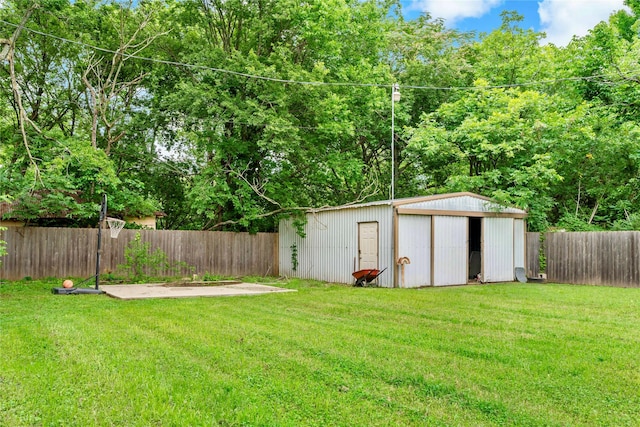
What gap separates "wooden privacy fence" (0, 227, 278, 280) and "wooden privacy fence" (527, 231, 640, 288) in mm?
8011

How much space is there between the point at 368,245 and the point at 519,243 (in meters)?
4.67

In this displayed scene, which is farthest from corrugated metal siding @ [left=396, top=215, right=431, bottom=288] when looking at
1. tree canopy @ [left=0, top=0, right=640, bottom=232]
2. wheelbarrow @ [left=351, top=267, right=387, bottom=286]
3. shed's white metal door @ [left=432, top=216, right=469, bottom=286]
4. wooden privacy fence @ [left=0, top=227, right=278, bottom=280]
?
wooden privacy fence @ [left=0, top=227, right=278, bottom=280]

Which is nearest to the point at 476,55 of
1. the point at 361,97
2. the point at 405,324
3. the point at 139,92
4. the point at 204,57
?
the point at 361,97

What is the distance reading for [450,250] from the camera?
1191 centimetres

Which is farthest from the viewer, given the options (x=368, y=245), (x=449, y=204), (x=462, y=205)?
(x=462, y=205)

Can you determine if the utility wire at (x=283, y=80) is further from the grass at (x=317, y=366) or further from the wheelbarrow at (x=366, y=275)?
the grass at (x=317, y=366)

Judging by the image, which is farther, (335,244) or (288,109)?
(288,109)

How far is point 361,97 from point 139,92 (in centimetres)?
767

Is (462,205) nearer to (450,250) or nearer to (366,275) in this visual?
(450,250)

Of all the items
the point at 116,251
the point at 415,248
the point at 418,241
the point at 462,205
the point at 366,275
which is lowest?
the point at 366,275

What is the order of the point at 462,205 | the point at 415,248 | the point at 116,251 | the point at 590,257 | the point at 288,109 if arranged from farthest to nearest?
the point at 288,109, the point at 116,251, the point at 590,257, the point at 462,205, the point at 415,248

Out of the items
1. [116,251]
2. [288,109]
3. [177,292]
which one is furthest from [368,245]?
[116,251]

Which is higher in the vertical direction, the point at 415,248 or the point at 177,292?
the point at 415,248

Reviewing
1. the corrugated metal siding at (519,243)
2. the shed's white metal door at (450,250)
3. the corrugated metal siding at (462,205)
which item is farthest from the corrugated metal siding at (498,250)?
the shed's white metal door at (450,250)
